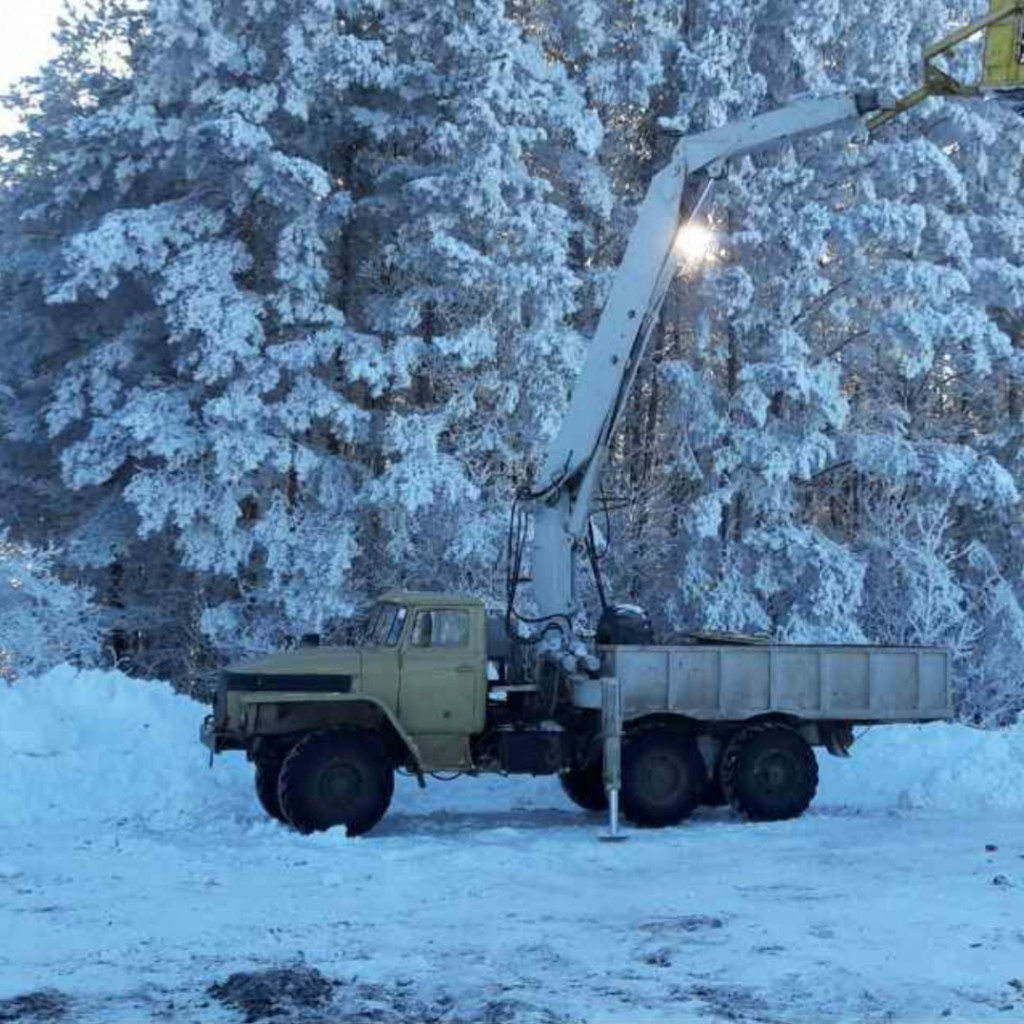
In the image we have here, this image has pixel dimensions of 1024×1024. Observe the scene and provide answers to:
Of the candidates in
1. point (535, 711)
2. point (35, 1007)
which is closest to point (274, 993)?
point (35, 1007)

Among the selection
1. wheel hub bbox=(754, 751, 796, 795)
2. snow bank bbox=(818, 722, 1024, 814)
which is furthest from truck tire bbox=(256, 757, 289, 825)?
snow bank bbox=(818, 722, 1024, 814)

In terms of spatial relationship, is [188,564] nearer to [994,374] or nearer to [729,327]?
[729,327]

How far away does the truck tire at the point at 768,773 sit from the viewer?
14.4 m

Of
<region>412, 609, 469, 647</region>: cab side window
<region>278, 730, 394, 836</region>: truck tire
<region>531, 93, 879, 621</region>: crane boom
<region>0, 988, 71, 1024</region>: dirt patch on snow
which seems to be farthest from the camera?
<region>531, 93, 879, 621</region>: crane boom

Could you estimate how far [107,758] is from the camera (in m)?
14.9

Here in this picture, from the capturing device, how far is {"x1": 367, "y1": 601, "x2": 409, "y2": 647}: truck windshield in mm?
14031

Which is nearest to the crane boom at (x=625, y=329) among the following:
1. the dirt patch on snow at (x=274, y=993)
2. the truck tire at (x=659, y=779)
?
the truck tire at (x=659, y=779)

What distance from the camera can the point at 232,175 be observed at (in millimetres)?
22688

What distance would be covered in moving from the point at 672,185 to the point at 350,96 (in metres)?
10.4

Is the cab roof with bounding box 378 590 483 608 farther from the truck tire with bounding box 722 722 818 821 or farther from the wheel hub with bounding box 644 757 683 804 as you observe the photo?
the truck tire with bounding box 722 722 818 821

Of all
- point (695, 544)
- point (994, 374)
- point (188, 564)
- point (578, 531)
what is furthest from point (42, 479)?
point (994, 374)

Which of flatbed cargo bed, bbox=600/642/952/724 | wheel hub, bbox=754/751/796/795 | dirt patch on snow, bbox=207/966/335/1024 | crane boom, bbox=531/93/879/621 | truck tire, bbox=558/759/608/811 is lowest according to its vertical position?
dirt patch on snow, bbox=207/966/335/1024

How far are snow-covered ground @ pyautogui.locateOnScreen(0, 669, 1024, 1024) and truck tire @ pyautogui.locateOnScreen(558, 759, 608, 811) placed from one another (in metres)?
0.30

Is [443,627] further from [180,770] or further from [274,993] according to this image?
[274,993]
